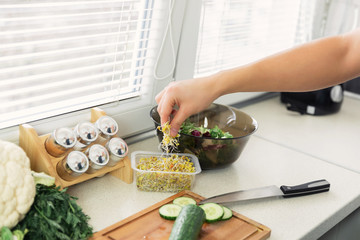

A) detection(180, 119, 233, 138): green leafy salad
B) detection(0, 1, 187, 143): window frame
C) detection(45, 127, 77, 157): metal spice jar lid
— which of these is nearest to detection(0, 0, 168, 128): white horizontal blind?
detection(0, 1, 187, 143): window frame

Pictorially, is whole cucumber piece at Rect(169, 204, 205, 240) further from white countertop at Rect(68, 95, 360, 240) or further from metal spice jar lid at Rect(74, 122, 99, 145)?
metal spice jar lid at Rect(74, 122, 99, 145)

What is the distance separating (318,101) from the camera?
5.85 ft

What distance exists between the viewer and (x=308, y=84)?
1.17m

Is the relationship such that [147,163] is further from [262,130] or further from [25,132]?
[262,130]

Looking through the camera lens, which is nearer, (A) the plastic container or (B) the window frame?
(A) the plastic container

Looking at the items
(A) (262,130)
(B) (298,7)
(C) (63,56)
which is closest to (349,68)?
(A) (262,130)

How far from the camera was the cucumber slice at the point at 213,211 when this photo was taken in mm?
1030

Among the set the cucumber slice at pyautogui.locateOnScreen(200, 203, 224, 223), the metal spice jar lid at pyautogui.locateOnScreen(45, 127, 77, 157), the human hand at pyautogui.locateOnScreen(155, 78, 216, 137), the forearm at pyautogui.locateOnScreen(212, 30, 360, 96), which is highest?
the forearm at pyautogui.locateOnScreen(212, 30, 360, 96)

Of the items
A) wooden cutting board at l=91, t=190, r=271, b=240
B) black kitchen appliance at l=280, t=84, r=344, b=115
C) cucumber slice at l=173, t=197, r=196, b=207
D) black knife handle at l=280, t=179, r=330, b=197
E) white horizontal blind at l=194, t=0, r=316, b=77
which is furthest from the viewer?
black kitchen appliance at l=280, t=84, r=344, b=115

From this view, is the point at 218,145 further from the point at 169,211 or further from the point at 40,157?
the point at 40,157

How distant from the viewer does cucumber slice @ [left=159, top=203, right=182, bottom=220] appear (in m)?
1.04

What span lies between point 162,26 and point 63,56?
0.33 metres

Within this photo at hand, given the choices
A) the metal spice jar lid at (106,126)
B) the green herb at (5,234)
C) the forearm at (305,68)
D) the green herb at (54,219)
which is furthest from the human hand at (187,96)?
the green herb at (5,234)

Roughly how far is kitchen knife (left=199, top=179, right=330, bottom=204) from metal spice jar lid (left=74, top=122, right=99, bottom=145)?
1.02ft
